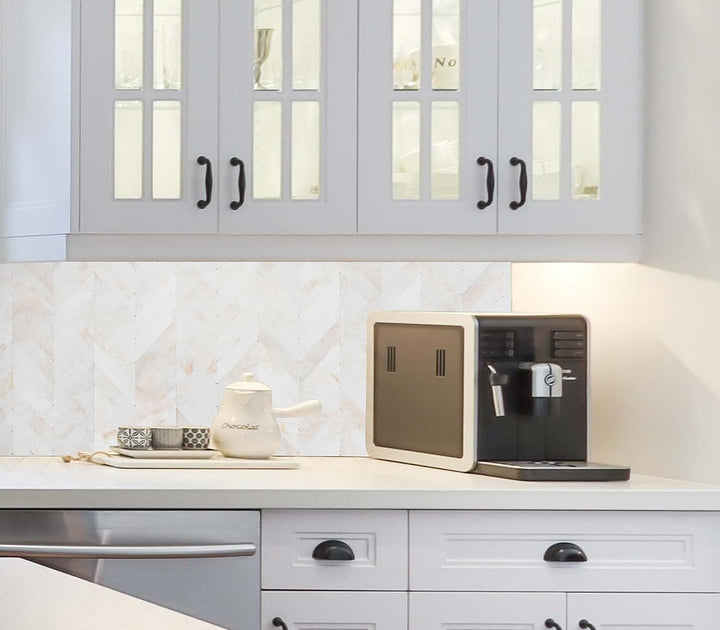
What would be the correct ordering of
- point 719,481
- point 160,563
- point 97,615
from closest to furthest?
point 97,615
point 160,563
point 719,481

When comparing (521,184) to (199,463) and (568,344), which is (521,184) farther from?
(199,463)

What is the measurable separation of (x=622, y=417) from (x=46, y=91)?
157cm

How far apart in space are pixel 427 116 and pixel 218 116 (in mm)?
486

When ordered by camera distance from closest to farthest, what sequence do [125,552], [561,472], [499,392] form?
[125,552], [561,472], [499,392]

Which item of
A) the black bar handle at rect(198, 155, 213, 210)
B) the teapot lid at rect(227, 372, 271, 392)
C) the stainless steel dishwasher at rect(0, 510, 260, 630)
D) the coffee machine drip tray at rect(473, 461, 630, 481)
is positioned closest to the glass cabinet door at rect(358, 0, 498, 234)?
the black bar handle at rect(198, 155, 213, 210)

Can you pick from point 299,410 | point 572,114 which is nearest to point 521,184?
point 572,114

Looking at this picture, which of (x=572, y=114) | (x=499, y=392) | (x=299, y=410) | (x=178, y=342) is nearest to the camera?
(x=499, y=392)

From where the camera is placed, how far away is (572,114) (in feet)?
8.50

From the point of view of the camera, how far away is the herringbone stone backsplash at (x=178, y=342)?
286 cm

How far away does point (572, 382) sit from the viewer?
8.32 ft

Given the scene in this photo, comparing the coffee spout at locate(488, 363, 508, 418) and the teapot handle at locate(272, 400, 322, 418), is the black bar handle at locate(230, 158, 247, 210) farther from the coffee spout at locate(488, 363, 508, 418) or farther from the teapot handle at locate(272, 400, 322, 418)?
the coffee spout at locate(488, 363, 508, 418)

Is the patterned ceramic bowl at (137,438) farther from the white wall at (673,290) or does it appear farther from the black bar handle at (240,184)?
the white wall at (673,290)

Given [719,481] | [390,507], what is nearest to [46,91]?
[390,507]

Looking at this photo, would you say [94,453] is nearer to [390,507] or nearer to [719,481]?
[390,507]
